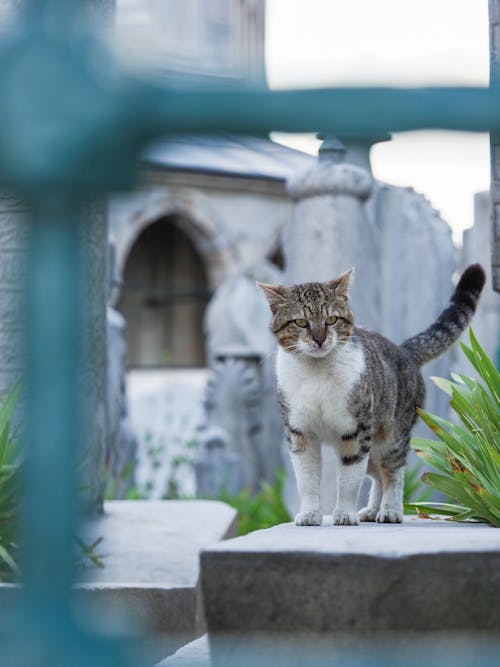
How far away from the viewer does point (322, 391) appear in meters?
3.01

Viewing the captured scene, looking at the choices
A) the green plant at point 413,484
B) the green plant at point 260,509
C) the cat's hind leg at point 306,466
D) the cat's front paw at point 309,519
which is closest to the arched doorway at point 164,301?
the green plant at point 260,509

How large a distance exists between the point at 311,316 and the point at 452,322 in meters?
0.92

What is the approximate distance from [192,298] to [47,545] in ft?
67.3

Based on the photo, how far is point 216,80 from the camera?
25.5 inches

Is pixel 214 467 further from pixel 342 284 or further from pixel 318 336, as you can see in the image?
pixel 318 336

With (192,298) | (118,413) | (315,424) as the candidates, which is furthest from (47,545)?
(192,298)

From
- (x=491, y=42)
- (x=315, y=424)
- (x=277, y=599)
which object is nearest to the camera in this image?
(x=277, y=599)

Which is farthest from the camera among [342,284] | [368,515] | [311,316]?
[368,515]

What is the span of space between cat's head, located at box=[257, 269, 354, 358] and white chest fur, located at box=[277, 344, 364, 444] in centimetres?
4

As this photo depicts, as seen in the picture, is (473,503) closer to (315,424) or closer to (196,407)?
(315,424)

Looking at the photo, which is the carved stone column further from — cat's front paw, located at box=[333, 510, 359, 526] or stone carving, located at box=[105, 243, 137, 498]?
cat's front paw, located at box=[333, 510, 359, 526]

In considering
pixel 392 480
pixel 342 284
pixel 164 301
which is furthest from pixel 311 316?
pixel 164 301

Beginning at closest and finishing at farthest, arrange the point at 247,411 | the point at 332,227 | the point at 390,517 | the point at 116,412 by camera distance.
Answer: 1. the point at 390,517
2. the point at 332,227
3. the point at 116,412
4. the point at 247,411

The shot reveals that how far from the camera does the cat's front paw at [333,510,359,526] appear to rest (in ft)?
9.89
